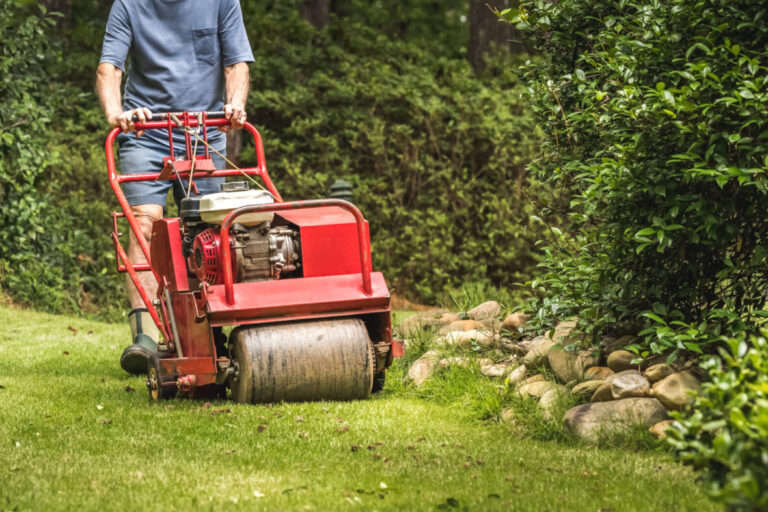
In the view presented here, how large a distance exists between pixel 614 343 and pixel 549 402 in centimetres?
51

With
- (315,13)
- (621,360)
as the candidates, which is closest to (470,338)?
(621,360)

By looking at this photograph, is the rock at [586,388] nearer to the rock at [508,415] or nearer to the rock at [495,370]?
the rock at [508,415]

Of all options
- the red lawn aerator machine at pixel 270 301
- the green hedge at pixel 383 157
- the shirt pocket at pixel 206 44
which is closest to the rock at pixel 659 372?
the red lawn aerator machine at pixel 270 301

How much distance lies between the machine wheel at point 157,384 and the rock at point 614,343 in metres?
2.04

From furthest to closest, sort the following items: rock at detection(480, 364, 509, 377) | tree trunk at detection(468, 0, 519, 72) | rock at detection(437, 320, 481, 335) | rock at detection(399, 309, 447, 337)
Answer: tree trunk at detection(468, 0, 519, 72) < rock at detection(399, 309, 447, 337) < rock at detection(437, 320, 481, 335) < rock at detection(480, 364, 509, 377)

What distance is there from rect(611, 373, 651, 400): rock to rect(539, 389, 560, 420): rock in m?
0.28

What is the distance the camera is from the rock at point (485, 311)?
651 centimetres

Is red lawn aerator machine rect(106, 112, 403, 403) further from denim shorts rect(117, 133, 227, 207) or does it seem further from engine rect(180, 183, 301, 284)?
denim shorts rect(117, 133, 227, 207)

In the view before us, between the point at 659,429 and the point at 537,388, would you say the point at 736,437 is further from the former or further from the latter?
the point at 537,388

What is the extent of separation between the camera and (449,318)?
6578 mm

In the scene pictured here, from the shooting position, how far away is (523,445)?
4152 mm

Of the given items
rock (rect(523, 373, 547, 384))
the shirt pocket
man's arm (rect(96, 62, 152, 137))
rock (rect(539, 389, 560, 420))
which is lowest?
rock (rect(523, 373, 547, 384))

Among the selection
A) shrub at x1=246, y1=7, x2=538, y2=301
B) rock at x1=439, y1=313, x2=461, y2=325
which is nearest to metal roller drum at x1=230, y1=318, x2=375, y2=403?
rock at x1=439, y1=313, x2=461, y2=325

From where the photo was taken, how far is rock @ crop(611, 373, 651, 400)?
4230 millimetres
